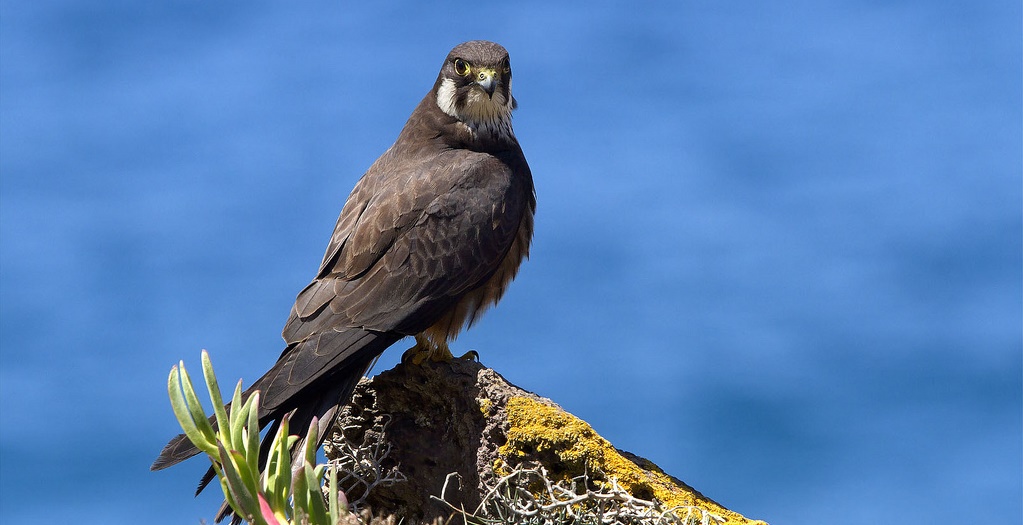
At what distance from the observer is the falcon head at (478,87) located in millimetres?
5074

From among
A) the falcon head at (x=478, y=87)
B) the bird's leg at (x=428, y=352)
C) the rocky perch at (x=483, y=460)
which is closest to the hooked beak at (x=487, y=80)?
the falcon head at (x=478, y=87)

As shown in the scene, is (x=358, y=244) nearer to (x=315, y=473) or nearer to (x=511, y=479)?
(x=511, y=479)

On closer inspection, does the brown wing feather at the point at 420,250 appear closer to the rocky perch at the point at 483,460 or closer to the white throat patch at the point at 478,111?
the white throat patch at the point at 478,111

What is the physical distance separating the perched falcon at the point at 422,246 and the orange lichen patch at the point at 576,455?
0.72 metres

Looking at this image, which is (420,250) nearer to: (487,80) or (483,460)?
(487,80)

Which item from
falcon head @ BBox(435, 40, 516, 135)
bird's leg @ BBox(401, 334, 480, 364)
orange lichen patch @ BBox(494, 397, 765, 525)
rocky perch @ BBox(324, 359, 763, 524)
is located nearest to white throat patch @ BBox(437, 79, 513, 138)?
falcon head @ BBox(435, 40, 516, 135)

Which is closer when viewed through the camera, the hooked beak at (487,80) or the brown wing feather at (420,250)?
the brown wing feather at (420,250)

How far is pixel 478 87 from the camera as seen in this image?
16.6 feet

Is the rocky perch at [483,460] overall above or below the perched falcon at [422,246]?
below

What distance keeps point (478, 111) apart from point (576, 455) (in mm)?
2175

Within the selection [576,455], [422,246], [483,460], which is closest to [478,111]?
[422,246]

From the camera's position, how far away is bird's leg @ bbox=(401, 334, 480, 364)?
13.9ft

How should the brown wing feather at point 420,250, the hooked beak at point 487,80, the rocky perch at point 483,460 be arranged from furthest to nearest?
the hooked beak at point 487,80 → the brown wing feather at point 420,250 → the rocky perch at point 483,460

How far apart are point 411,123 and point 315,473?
12.0 feet
